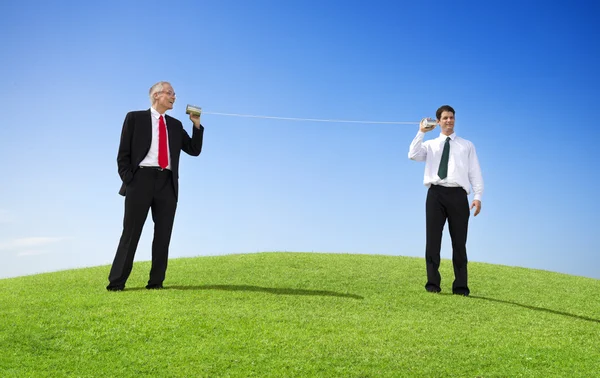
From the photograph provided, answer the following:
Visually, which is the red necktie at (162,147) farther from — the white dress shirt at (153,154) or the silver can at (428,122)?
the silver can at (428,122)

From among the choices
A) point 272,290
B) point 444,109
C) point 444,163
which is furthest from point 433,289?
point 444,109

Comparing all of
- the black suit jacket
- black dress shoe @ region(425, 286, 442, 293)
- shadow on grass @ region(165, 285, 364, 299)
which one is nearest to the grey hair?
the black suit jacket

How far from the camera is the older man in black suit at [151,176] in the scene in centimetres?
758

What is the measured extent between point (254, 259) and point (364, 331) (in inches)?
186

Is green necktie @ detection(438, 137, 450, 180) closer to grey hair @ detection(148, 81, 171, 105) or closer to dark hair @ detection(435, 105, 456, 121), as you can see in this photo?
dark hair @ detection(435, 105, 456, 121)

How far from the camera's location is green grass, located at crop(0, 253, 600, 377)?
16.4ft

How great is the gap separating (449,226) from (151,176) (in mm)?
4209

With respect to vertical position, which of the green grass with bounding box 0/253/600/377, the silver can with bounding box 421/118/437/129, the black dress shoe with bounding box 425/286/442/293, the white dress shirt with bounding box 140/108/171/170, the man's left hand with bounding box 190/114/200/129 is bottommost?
the green grass with bounding box 0/253/600/377

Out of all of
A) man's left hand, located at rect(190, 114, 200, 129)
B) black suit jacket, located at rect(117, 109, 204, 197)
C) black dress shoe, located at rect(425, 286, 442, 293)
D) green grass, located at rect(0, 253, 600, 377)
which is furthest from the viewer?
black dress shoe, located at rect(425, 286, 442, 293)

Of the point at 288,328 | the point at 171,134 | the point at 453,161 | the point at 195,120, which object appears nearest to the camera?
the point at 288,328

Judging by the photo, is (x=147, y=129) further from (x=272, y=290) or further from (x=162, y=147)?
(x=272, y=290)

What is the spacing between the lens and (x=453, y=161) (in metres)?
8.15

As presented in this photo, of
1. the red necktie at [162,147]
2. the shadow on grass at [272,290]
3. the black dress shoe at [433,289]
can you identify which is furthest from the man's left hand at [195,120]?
the black dress shoe at [433,289]

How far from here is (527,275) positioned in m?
10.6
